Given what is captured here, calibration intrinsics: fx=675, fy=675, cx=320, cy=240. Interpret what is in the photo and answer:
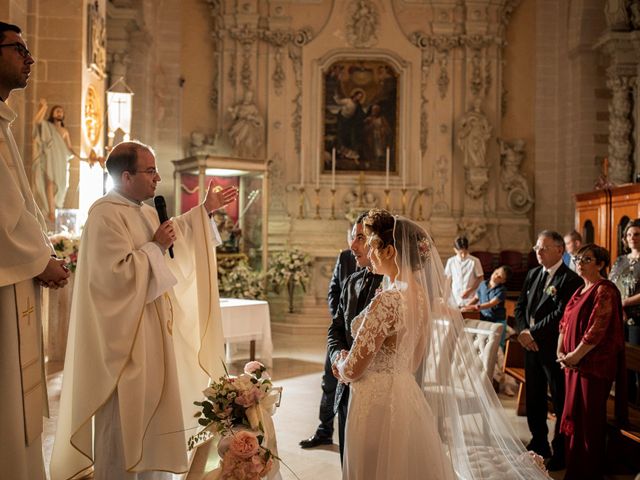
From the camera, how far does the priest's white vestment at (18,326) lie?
9.27ft

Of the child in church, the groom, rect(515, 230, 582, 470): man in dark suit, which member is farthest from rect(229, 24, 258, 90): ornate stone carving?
the groom

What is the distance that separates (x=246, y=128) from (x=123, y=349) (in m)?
10.2

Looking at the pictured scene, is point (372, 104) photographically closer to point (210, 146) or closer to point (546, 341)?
point (210, 146)

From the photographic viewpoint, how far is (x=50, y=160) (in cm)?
746

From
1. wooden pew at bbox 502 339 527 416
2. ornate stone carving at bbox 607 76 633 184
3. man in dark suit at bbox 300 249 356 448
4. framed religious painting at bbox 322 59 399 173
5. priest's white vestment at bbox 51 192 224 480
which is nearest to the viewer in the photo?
priest's white vestment at bbox 51 192 224 480

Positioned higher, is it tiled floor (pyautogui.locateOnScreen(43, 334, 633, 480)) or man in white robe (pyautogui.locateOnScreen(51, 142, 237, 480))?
man in white robe (pyautogui.locateOnScreen(51, 142, 237, 480))

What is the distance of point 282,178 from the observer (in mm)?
13570

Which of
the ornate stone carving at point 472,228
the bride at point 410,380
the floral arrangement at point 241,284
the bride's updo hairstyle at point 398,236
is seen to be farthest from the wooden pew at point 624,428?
the ornate stone carving at point 472,228

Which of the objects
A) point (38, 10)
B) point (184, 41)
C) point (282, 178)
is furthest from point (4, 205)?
point (184, 41)

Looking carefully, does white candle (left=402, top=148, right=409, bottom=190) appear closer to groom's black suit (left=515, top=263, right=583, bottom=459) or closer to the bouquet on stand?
groom's black suit (left=515, top=263, right=583, bottom=459)

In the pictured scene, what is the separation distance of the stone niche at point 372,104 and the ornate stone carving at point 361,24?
2 cm

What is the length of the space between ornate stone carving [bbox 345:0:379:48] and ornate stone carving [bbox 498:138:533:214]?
132 inches

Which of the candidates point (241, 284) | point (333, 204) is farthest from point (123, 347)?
point (333, 204)

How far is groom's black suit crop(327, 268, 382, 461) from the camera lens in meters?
3.94
